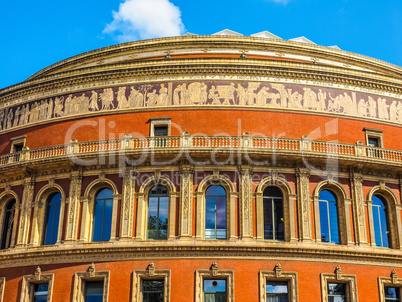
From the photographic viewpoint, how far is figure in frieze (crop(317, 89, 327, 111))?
29172 mm

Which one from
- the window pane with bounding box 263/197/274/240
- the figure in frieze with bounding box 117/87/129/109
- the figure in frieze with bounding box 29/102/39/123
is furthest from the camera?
the figure in frieze with bounding box 29/102/39/123

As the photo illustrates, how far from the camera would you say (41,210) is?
28.2 m

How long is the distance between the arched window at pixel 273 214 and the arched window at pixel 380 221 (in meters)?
4.73

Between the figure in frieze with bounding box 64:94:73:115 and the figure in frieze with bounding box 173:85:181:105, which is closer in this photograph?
the figure in frieze with bounding box 173:85:181:105

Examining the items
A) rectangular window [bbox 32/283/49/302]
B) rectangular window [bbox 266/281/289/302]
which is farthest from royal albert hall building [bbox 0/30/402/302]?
rectangular window [bbox 32/283/49/302]

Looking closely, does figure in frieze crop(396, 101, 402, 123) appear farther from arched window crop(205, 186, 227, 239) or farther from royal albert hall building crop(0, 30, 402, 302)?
arched window crop(205, 186, 227, 239)

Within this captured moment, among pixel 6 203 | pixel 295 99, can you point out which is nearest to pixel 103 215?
pixel 6 203

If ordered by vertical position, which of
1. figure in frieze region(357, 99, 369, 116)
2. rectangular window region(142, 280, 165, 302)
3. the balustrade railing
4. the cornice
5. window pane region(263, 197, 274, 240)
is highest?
figure in frieze region(357, 99, 369, 116)

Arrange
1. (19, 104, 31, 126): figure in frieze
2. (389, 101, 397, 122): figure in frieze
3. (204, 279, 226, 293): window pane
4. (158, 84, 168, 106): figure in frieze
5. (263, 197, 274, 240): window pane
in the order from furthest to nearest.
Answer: (19, 104, 31, 126): figure in frieze
(389, 101, 397, 122): figure in frieze
(158, 84, 168, 106): figure in frieze
(263, 197, 274, 240): window pane
(204, 279, 226, 293): window pane

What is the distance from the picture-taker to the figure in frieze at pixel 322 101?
1148 inches

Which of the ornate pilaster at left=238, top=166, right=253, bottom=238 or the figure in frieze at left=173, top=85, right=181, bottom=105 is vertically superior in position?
the figure in frieze at left=173, top=85, right=181, bottom=105

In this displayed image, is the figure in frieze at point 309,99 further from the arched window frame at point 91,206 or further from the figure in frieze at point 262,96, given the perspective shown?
the arched window frame at point 91,206

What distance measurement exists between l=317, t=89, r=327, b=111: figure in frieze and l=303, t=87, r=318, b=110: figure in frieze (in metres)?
0.20

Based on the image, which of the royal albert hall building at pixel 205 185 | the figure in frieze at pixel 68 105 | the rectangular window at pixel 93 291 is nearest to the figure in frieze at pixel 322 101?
the royal albert hall building at pixel 205 185
